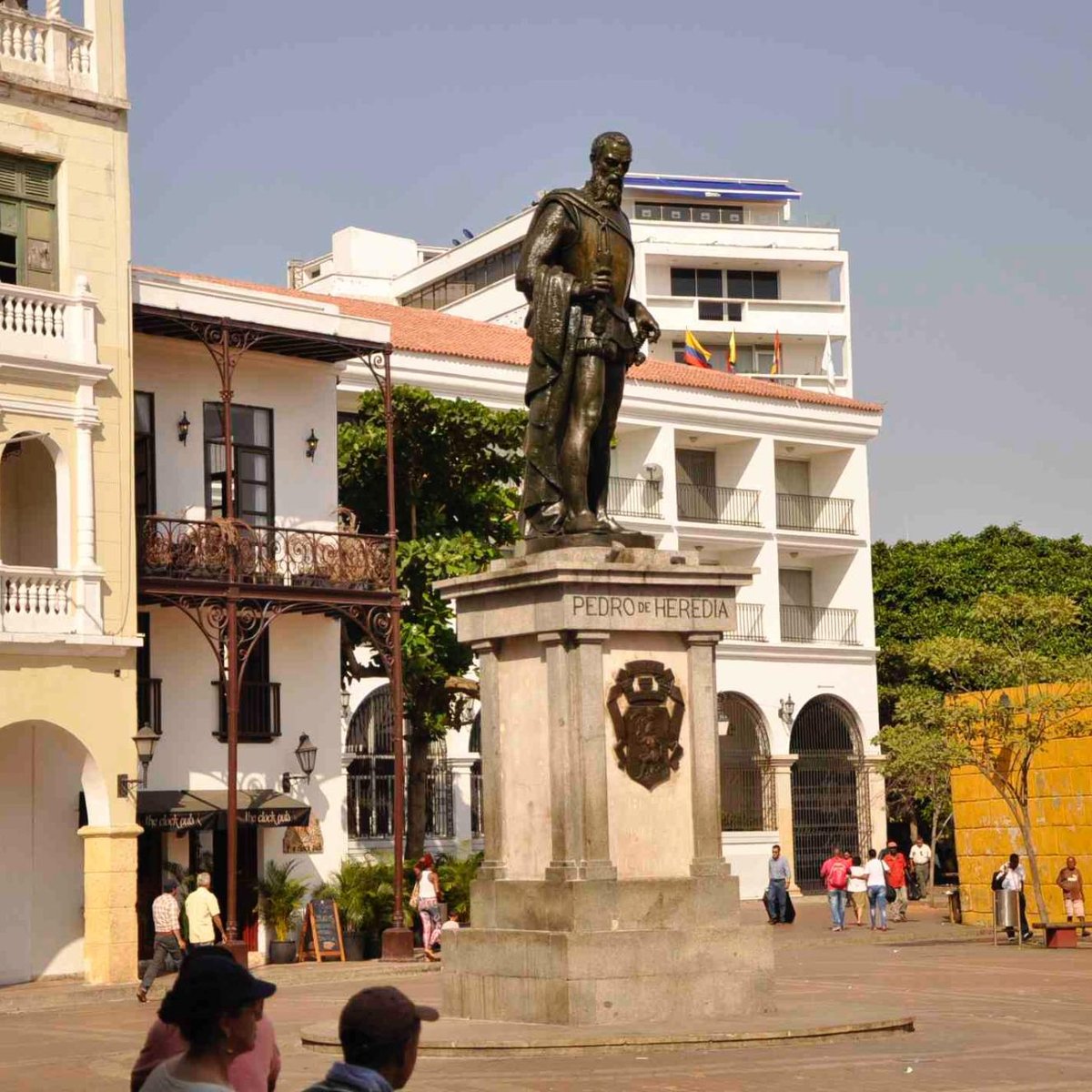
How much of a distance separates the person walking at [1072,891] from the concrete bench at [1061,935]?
187 cm

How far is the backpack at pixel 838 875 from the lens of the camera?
36.3 m

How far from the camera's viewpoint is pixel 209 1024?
575 cm

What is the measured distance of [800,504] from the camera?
53.3m

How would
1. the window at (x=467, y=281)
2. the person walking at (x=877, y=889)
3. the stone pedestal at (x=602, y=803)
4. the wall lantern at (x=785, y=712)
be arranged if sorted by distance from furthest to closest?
1. the window at (x=467, y=281)
2. the wall lantern at (x=785, y=712)
3. the person walking at (x=877, y=889)
4. the stone pedestal at (x=602, y=803)

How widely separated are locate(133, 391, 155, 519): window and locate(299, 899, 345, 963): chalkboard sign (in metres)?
6.23

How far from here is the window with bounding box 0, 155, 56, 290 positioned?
92.7 feet

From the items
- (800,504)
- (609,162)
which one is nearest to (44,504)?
(609,162)

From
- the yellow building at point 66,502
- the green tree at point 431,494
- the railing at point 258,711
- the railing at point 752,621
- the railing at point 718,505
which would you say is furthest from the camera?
the railing at point 718,505

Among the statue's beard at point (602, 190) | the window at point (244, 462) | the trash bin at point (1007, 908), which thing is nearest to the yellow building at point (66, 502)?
Answer: the window at point (244, 462)

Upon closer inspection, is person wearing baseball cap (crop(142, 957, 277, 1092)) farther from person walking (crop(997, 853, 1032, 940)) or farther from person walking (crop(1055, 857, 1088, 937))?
person walking (crop(1055, 857, 1088, 937))

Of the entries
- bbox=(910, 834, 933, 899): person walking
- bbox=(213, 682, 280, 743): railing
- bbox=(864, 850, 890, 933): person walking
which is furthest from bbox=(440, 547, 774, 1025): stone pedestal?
bbox=(910, 834, 933, 899): person walking

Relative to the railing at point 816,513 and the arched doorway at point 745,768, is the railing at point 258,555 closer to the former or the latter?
the arched doorway at point 745,768

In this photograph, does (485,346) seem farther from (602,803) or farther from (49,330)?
(602,803)

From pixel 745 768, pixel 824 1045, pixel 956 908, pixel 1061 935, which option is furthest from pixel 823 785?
pixel 824 1045
